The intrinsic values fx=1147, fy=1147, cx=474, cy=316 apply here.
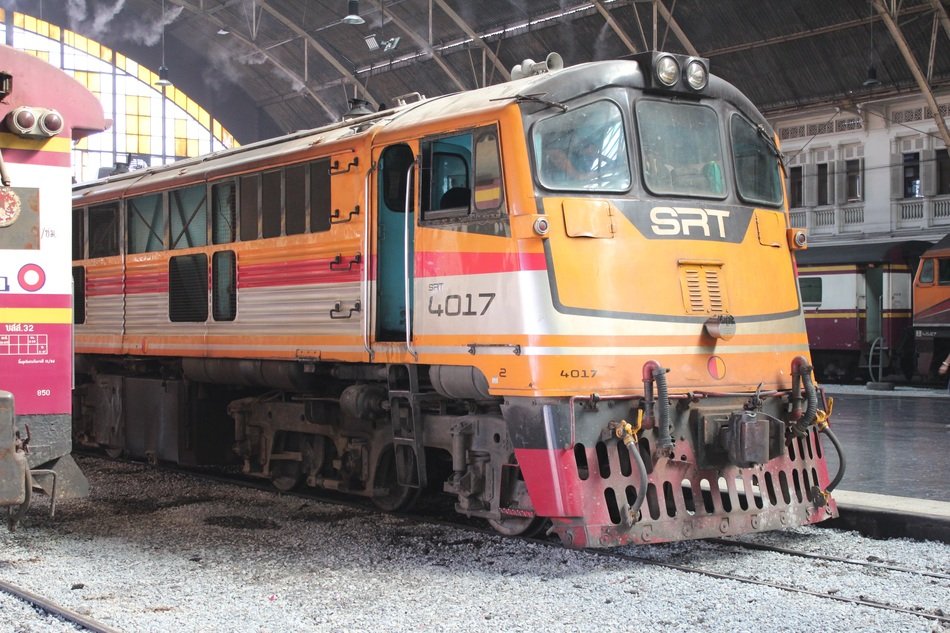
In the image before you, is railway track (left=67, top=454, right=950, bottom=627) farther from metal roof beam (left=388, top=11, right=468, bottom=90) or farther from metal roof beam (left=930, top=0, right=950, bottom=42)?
metal roof beam (left=388, top=11, right=468, bottom=90)

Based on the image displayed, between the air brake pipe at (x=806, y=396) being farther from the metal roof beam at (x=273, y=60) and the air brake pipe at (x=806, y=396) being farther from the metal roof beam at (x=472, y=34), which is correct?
the metal roof beam at (x=273, y=60)

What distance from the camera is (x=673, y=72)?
8516 millimetres

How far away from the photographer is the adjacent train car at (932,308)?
25.6 m

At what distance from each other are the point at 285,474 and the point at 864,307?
2087cm

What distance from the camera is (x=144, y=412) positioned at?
12.6 m

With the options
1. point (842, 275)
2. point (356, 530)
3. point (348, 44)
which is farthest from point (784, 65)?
point (356, 530)

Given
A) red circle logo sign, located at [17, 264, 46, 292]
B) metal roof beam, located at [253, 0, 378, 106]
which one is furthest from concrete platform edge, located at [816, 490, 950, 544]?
metal roof beam, located at [253, 0, 378, 106]

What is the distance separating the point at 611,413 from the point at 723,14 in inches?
915

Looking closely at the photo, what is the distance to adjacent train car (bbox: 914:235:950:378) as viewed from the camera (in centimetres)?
2556

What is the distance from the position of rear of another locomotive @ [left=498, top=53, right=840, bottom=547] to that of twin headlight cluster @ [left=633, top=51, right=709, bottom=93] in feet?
0.05

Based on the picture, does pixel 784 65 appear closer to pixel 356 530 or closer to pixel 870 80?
pixel 870 80

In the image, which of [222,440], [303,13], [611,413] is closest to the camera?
[611,413]

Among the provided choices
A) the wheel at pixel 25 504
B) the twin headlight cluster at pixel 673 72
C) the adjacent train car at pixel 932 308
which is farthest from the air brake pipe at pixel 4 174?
the adjacent train car at pixel 932 308

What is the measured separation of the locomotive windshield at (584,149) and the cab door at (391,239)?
1.38 meters
